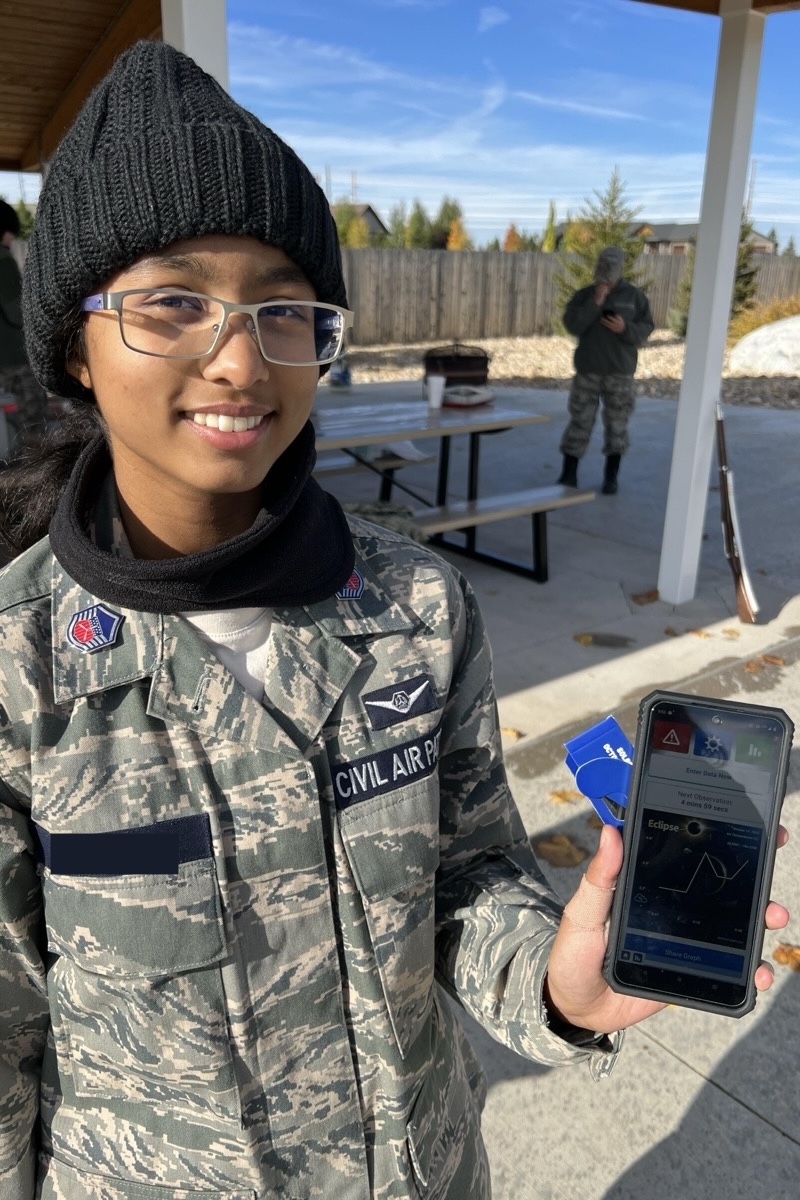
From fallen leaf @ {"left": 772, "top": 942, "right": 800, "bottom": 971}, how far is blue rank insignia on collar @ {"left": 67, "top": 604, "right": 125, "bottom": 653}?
97.3 inches

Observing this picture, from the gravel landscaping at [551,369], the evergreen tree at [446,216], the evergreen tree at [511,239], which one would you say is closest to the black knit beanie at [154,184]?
the gravel landscaping at [551,369]

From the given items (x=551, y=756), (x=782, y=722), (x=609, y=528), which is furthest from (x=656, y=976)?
(x=609, y=528)

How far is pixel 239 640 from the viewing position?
110 cm

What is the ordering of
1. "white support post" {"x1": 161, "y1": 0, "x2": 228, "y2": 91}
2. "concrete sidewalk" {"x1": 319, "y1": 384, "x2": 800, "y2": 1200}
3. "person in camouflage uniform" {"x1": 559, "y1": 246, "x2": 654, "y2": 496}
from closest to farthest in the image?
"concrete sidewalk" {"x1": 319, "y1": 384, "x2": 800, "y2": 1200} → "white support post" {"x1": 161, "y1": 0, "x2": 228, "y2": 91} → "person in camouflage uniform" {"x1": 559, "y1": 246, "x2": 654, "y2": 496}

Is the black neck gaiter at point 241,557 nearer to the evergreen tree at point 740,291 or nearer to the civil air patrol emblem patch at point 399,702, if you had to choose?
the civil air patrol emblem patch at point 399,702

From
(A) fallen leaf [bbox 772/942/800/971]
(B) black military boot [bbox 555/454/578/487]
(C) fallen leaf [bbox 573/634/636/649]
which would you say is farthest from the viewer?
(B) black military boot [bbox 555/454/578/487]

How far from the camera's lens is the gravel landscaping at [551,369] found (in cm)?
1508

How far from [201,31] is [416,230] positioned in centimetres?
3613

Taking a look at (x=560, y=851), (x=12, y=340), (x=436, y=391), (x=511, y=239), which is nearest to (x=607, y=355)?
(x=436, y=391)

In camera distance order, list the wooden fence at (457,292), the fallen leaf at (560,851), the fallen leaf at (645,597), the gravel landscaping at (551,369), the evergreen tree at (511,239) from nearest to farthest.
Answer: the fallen leaf at (560,851) < the fallen leaf at (645,597) < the gravel landscaping at (551,369) < the wooden fence at (457,292) < the evergreen tree at (511,239)

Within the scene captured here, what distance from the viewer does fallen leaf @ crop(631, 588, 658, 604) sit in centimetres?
539

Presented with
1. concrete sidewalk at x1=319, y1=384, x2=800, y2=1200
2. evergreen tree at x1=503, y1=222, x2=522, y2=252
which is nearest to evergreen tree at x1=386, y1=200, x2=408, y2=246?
evergreen tree at x1=503, y1=222, x2=522, y2=252

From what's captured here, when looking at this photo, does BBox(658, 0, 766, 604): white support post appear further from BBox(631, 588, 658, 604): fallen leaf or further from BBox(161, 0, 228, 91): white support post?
BBox(161, 0, 228, 91): white support post

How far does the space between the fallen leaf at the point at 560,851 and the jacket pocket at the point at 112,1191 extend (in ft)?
7.10
